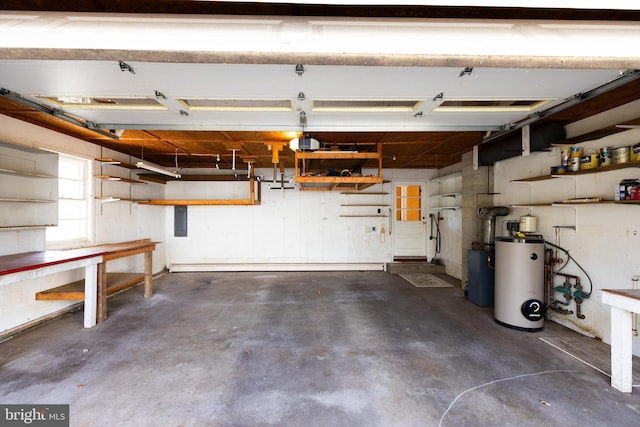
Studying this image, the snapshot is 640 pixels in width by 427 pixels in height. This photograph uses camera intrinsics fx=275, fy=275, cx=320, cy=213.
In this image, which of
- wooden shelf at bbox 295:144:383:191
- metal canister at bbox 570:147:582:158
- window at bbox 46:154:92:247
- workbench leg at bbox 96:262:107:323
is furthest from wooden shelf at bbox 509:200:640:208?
window at bbox 46:154:92:247

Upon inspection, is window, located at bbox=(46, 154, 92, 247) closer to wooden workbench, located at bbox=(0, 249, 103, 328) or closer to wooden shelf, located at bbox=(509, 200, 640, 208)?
wooden workbench, located at bbox=(0, 249, 103, 328)

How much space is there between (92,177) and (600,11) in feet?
20.6

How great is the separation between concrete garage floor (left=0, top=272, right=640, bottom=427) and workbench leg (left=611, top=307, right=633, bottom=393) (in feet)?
0.31

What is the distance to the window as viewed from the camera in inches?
166

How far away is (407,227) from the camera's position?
730 centimetres

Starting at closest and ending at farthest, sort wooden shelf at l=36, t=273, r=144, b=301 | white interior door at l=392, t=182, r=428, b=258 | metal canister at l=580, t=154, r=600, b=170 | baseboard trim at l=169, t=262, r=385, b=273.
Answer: metal canister at l=580, t=154, r=600, b=170 < wooden shelf at l=36, t=273, r=144, b=301 < baseboard trim at l=169, t=262, r=385, b=273 < white interior door at l=392, t=182, r=428, b=258

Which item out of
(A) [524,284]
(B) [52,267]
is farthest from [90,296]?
(A) [524,284]

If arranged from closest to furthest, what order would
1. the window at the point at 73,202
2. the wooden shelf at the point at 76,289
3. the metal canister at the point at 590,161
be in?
the metal canister at the point at 590,161
the wooden shelf at the point at 76,289
the window at the point at 73,202

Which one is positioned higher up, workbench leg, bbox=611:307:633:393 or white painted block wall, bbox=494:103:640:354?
white painted block wall, bbox=494:103:640:354

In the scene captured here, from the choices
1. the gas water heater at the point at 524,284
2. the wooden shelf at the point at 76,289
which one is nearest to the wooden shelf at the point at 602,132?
the gas water heater at the point at 524,284

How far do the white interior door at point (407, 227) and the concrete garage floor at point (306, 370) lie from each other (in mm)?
3123

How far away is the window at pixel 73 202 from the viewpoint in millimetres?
4223

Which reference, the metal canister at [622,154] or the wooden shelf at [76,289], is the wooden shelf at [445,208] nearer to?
the metal canister at [622,154]

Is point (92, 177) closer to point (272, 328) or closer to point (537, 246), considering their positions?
point (272, 328)
